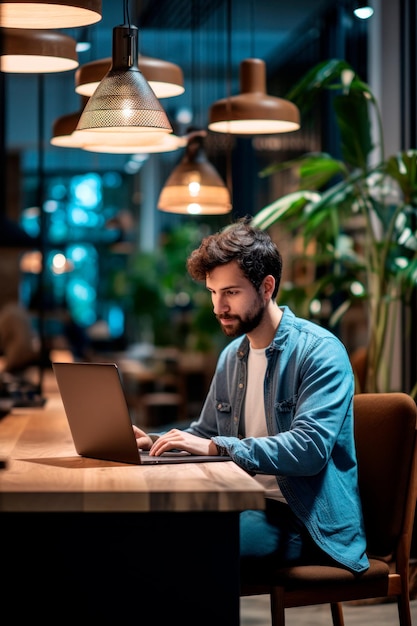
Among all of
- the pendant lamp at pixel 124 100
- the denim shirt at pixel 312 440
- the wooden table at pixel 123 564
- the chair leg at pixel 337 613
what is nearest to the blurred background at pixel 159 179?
the pendant lamp at pixel 124 100

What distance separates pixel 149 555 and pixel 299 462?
0.55 meters

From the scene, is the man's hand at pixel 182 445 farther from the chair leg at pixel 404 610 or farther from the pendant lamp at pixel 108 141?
the pendant lamp at pixel 108 141

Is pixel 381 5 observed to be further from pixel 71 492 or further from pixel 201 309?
pixel 201 309

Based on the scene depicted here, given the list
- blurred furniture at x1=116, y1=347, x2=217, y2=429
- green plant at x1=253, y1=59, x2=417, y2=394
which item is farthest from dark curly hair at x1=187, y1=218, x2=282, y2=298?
blurred furniture at x1=116, y1=347, x2=217, y2=429

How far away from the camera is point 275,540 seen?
9.91ft

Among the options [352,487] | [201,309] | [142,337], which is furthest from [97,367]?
[142,337]

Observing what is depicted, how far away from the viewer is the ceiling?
10.7m

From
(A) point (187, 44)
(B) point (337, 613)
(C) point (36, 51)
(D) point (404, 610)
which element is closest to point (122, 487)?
(D) point (404, 610)

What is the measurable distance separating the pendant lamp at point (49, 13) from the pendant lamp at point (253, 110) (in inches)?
43.6

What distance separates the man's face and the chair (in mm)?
451

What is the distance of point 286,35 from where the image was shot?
14406 millimetres

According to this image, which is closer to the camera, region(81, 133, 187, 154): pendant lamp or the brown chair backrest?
the brown chair backrest

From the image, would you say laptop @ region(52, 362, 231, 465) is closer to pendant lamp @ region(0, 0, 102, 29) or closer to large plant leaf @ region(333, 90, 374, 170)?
pendant lamp @ region(0, 0, 102, 29)

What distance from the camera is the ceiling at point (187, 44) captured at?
419 inches
